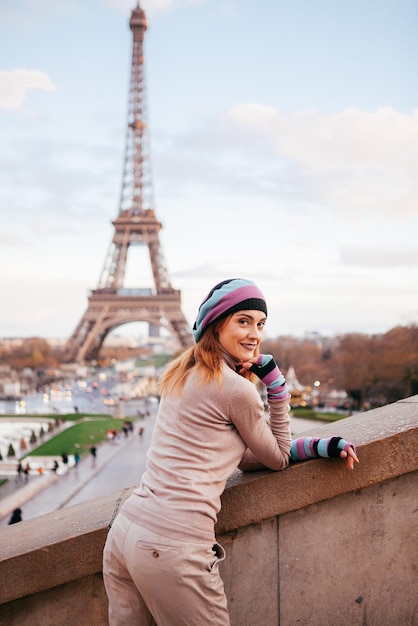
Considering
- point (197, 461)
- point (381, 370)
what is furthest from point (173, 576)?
point (381, 370)

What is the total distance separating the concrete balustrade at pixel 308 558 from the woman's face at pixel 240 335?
0.55 meters

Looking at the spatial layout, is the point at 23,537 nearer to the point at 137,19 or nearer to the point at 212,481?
the point at 212,481

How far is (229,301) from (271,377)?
0.99 ft

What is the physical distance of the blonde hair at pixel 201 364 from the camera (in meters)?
1.99

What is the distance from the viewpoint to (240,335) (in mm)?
2121

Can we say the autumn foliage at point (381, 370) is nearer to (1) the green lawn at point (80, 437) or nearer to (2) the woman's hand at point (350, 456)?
(1) the green lawn at point (80, 437)

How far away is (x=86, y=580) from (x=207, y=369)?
1119 mm

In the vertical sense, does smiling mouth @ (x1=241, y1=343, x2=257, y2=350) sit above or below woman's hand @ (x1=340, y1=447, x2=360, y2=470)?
above

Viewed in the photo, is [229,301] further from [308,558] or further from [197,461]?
[308,558]

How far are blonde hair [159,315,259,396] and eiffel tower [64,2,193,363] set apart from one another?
166 feet

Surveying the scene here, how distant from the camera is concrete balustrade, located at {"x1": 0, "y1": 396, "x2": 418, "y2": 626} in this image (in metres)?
2.40

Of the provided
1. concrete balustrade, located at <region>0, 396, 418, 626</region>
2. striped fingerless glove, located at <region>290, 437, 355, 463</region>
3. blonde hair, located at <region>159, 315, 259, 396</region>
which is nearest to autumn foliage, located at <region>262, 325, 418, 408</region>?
concrete balustrade, located at <region>0, 396, 418, 626</region>

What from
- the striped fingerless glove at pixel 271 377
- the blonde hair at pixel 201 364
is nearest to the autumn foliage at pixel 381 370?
the striped fingerless glove at pixel 271 377

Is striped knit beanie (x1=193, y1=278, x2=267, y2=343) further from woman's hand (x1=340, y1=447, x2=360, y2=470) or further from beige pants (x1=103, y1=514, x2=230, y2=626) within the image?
beige pants (x1=103, y1=514, x2=230, y2=626)
